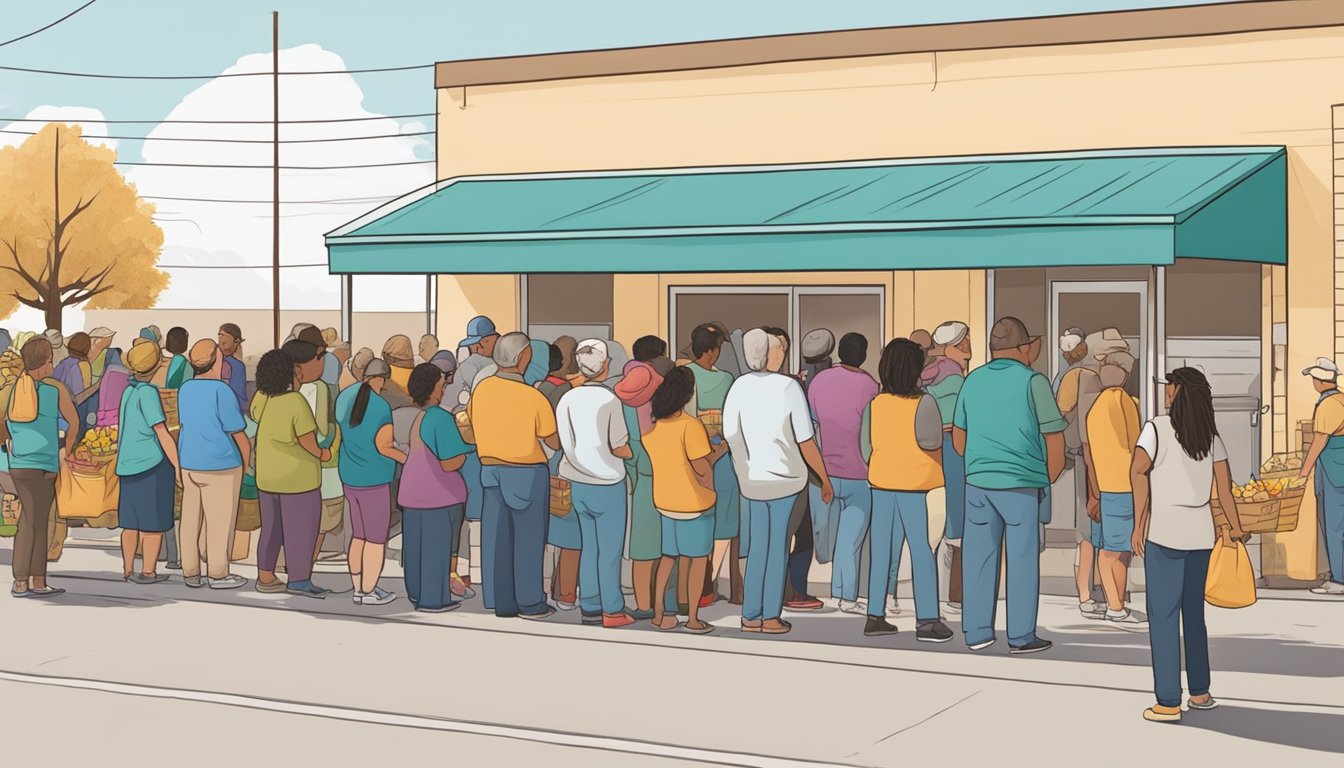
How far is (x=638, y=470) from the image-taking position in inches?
453

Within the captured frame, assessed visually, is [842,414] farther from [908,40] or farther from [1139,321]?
[908,40]

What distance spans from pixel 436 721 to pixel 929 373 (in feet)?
16.8

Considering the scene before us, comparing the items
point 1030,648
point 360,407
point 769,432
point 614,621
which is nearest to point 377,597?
point 360,407

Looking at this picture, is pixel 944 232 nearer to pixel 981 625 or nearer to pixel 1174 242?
pixel 1174 242

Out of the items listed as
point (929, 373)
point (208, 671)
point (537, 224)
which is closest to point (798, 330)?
point (537, 224)

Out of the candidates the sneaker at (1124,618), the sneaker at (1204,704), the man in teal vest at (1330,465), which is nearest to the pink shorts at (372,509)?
the sneaker at (1124,618)

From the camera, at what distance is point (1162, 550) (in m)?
8.47

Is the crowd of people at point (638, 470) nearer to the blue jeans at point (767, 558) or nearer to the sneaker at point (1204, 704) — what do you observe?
the blue jeans at point (767, 558)

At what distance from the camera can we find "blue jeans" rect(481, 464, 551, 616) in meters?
11.5

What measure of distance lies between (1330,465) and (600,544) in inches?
221

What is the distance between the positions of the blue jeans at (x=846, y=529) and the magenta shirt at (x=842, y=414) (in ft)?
0.31

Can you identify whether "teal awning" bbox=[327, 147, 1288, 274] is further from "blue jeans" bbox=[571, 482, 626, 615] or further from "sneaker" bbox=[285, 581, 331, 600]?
"sneaker" bbox=[285, 581, 331, 600]

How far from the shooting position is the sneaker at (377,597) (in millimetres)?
12297

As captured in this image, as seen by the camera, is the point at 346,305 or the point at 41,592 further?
the point at 346,305
